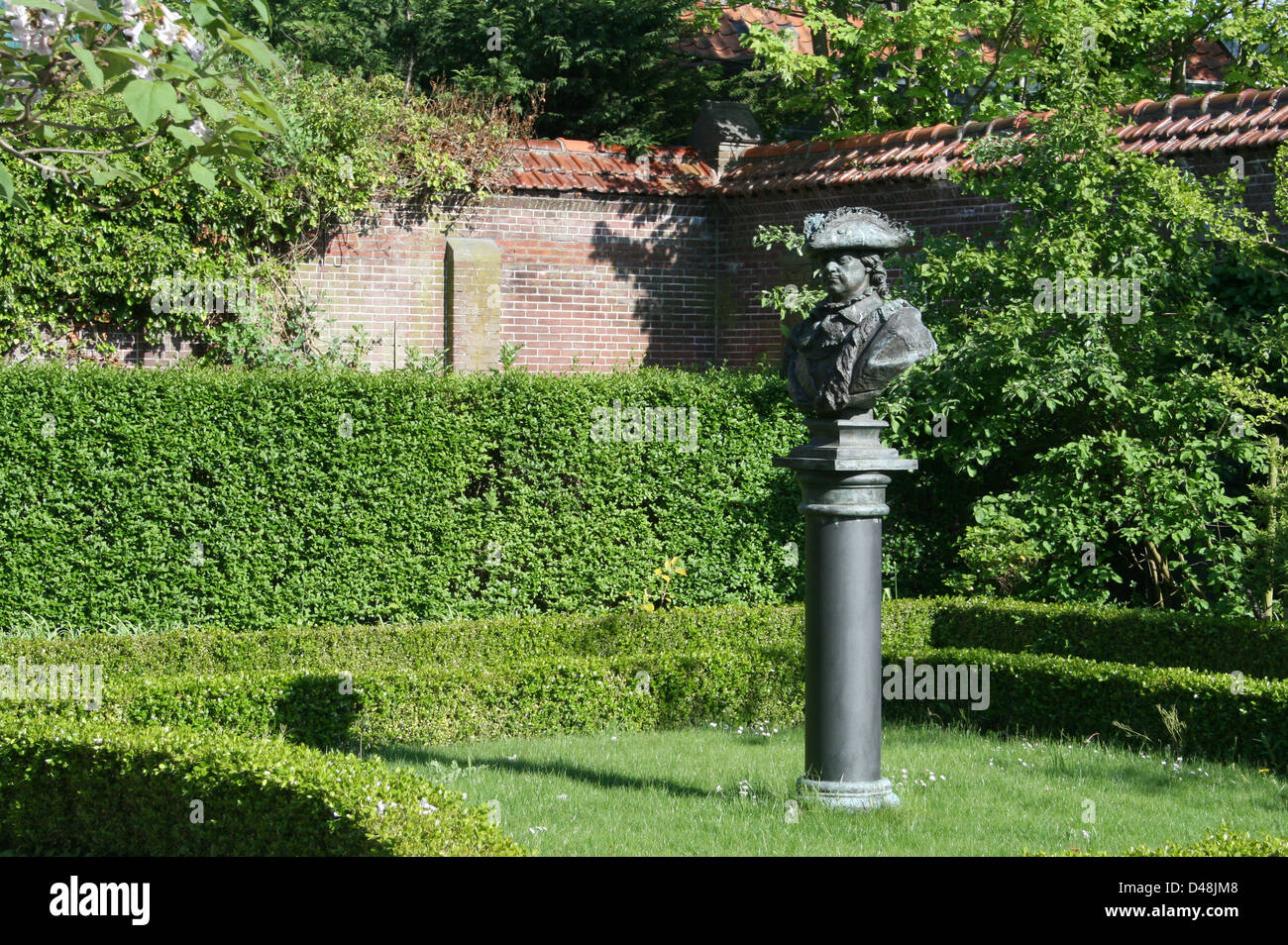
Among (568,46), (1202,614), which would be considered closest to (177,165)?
(1202,614)

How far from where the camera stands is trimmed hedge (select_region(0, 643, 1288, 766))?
7555 millimetres

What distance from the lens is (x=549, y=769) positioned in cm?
733

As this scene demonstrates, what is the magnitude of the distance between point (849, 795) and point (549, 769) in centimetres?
189

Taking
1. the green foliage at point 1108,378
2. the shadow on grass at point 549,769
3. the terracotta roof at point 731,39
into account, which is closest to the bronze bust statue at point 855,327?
the shadow on grass at point 549,769

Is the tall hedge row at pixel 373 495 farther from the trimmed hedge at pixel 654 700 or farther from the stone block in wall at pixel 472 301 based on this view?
the stone block in wall at pixel 472 301

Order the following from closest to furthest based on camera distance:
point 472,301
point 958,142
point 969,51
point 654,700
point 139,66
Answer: point 139,66, point 654,700, point 958,142, point 472,301, point 969,51

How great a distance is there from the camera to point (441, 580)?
10688 millimetres

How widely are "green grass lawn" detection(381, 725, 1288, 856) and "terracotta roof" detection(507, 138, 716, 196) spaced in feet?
26.9

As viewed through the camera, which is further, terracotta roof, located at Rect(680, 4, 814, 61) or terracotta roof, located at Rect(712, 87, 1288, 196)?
terracotta roof, located at Rect(680, 4, 814, 61)

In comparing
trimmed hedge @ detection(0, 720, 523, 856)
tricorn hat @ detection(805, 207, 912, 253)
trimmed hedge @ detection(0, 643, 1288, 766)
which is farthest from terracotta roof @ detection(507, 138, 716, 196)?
trimmed hedge @ detection(0, 720, 523, 856)

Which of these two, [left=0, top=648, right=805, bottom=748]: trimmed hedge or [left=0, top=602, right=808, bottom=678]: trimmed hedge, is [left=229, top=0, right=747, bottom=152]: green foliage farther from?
[left=0, top=648, right=805, bottom=748]: trimmed hedge

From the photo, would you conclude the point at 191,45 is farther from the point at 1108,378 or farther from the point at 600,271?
the point at 600,271

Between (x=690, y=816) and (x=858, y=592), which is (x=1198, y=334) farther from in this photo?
(x=690, y=816)

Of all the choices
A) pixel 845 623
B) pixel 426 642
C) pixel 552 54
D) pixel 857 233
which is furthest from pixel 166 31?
pixel 552 54
